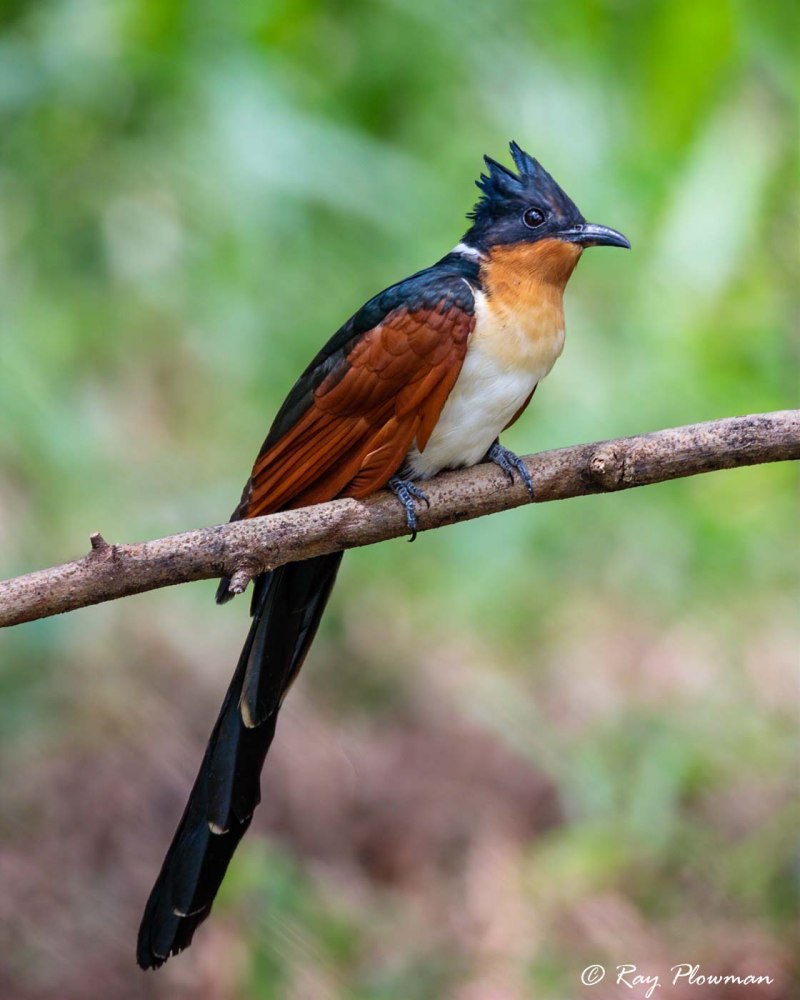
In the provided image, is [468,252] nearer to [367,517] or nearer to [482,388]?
[482,388]

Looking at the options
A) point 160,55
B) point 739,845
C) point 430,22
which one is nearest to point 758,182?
point 430,22

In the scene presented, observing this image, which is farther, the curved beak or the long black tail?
the curved beak

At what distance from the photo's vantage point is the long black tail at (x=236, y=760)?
246 cm

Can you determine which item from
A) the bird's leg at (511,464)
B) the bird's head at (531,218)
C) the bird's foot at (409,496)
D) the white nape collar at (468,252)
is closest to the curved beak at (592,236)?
the bird's head at (531,218)

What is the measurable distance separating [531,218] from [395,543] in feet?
6.09

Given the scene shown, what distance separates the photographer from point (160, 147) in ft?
11.0

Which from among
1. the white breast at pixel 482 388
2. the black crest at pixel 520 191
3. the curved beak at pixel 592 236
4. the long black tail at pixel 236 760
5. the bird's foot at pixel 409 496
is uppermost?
the black crest at pixel 520 191

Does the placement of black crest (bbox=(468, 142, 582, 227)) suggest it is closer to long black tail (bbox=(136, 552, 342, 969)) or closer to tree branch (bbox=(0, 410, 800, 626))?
tree branch (bbox=(0, 410, 800, 626))

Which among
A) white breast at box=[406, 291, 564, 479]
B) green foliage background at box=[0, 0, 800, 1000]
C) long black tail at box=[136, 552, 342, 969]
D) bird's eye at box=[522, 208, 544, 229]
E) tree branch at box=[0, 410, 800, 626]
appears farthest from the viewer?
green foliage background at box=[0, 0, 800, 1000]

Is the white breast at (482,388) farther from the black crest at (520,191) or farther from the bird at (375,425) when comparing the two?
the black crest at (520,191)

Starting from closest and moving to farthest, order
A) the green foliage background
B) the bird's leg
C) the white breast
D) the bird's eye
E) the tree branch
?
1. the tree branch
2. the bird's leg
3. the white breast
4. the bird's eye
5. the green foliage background

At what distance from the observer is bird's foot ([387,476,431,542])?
2.37 metres

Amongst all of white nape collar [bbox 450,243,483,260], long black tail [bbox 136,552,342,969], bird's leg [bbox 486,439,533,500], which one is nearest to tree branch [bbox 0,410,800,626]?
bird's leg [bbox 486,439,533,500]

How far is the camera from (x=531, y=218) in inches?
107
